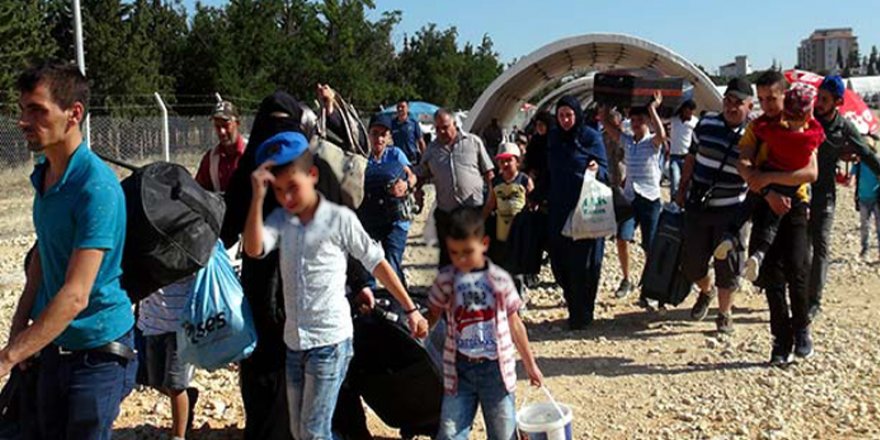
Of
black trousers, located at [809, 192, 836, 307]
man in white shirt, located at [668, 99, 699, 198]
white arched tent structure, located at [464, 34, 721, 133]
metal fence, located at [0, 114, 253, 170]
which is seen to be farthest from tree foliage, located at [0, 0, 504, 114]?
black trousers, located at [809, 192, 836, 307]

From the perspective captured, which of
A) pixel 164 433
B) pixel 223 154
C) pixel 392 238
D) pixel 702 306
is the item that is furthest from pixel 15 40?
pixel 164 433

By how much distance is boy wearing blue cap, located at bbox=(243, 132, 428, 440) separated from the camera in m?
3.69

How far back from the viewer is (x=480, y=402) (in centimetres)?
392

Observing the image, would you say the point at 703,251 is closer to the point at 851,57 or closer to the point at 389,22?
the point at 389,22

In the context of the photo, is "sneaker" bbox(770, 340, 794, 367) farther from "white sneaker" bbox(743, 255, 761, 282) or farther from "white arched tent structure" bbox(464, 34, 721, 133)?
"white arched tent structure" bbox(464, 34, 721, 133)

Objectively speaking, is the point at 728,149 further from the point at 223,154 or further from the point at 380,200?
the point at 223,154

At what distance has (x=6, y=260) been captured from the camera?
1190 cm

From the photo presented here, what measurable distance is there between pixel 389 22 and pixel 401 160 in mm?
43414

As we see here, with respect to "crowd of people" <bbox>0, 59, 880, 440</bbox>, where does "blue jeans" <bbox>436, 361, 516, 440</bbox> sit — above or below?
below

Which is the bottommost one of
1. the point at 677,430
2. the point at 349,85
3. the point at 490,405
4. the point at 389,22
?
the point at 677,430

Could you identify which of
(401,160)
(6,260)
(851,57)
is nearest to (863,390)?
(401,160)

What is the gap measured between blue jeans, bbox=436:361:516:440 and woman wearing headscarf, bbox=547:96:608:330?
12.0ft

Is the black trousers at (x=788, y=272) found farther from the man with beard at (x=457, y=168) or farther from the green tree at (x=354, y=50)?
the green tree at (x=354, y=50)

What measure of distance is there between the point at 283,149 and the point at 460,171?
450cm
